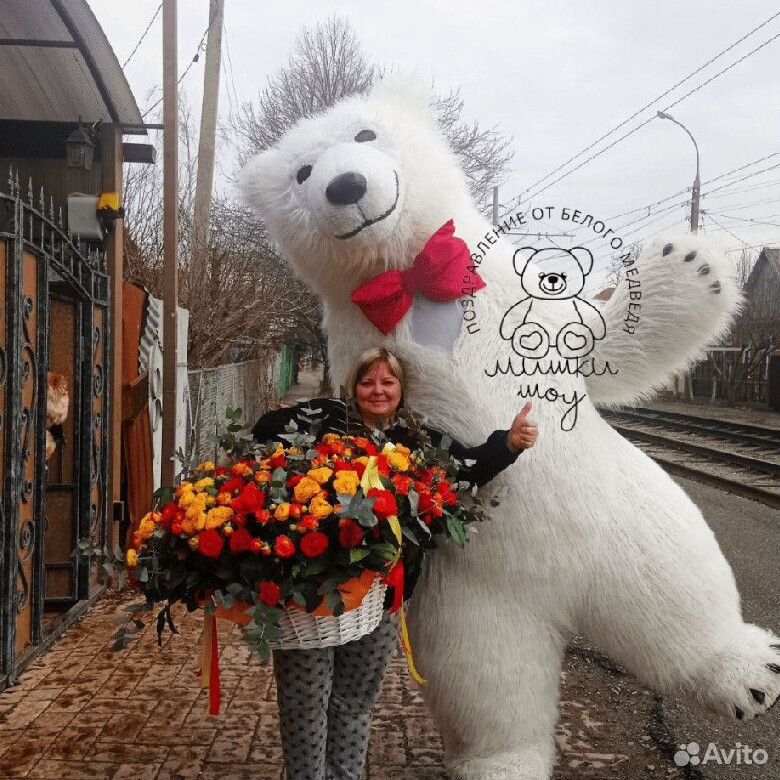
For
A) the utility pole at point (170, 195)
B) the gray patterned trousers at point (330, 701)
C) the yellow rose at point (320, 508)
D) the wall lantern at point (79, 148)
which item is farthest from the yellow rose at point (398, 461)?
the wall lantern at point (79, 148)

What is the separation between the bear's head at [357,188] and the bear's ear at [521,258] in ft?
0.76

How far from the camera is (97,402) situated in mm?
5184

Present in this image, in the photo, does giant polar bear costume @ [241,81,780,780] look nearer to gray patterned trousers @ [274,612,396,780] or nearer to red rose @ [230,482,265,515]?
gray patterned trousers @ [274,612,396,780]

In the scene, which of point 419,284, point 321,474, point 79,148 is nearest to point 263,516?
point 321,474

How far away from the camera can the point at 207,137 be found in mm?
9156

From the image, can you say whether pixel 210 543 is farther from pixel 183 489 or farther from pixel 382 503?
pixel 382 503

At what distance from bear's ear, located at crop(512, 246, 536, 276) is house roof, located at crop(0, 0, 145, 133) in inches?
130

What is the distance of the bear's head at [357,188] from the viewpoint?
2387 mm

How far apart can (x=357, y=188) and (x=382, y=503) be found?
914 mm

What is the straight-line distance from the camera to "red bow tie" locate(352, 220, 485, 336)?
2.46 metres

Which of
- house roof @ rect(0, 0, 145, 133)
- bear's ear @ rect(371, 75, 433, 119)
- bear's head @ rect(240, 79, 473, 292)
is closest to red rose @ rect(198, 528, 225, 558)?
bear's head @ rect(240, 79, 473, 292)

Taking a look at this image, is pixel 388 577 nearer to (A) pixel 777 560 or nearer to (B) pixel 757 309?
(A) pixel 777 560

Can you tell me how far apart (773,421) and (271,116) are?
42.2 ft

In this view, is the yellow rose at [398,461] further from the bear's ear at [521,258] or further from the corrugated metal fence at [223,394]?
the corrugated metal fence at [223,394]
